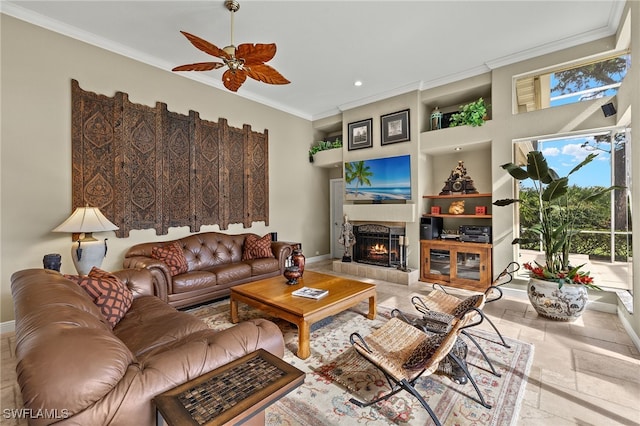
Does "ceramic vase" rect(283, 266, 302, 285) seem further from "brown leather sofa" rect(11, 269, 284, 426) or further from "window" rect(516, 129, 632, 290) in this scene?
"window" rect(516, 129, 632, 290)

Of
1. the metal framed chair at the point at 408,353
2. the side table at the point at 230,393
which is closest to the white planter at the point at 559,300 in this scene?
the metal framed chair at the point at 408,353

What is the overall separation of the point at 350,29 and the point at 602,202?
3.82 meters

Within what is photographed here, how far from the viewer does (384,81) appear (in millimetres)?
4883

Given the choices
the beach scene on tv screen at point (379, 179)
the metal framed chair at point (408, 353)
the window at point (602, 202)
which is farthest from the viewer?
the beach scene on tv screen at point (379, 179)

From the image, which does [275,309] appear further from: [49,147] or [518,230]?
[518,230]

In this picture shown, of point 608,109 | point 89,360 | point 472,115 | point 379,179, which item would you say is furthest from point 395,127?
point 89,360

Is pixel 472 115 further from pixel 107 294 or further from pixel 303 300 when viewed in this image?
pixel 107 294

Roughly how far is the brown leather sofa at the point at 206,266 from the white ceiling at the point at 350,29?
2.72 m

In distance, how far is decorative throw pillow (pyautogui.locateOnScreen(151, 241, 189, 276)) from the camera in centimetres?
363

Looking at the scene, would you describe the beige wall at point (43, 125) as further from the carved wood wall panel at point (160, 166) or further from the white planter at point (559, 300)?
the white planter at point (559, 300)

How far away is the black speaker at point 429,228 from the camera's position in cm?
498

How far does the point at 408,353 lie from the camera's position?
191cm

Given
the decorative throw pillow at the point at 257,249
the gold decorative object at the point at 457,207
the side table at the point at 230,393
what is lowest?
the side table at the point at 230,393

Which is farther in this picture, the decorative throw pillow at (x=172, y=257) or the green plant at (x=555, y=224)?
the decorative throw pillow at (x=172, y=257)
